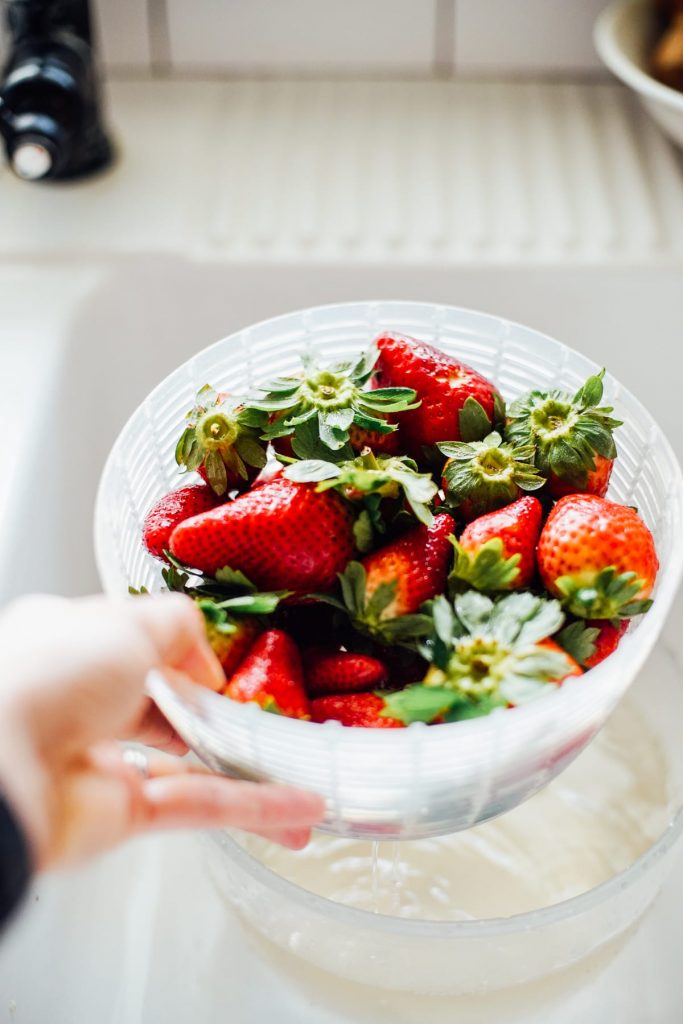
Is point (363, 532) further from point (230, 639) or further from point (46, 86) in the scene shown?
point (46, 86)

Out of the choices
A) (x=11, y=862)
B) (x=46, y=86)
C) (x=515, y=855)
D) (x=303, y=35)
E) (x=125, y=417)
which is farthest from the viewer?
(x=303, y=35)

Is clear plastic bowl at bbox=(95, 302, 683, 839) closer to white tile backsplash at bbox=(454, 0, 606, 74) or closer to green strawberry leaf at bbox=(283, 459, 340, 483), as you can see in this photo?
green strawberry leaf at bbox=(283, 459, 340, 483)

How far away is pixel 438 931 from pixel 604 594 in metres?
0.19

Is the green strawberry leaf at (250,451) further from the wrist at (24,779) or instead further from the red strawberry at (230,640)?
the wrist at (24,779)

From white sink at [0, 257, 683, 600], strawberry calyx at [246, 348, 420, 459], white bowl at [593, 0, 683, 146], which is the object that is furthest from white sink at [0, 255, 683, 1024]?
strawberry calyx at [246, 348, 420, 459]

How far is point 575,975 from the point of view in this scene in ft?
2.00

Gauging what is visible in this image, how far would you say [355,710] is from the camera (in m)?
0.50

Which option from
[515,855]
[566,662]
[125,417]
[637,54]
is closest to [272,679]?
[566,662]

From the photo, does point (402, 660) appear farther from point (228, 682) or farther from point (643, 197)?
point (643, 197)

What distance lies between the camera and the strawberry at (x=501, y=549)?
0.51 m

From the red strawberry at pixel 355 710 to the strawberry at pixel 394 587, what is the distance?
37mm

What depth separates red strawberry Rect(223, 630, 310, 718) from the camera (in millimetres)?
484

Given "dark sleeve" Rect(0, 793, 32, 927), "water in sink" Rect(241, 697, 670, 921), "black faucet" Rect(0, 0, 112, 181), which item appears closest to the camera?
"dark sleeve" Rect(0, 793, 32, 927)

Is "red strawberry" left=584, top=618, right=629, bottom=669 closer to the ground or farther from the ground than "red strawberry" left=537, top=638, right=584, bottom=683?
closer to the ground
